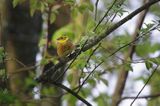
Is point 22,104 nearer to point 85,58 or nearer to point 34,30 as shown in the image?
point 85,58

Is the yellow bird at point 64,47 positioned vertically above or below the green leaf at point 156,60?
above

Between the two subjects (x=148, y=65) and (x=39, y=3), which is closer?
(x=148, y=65)

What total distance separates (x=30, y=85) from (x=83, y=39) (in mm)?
547

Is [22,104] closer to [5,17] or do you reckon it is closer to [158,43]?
[5,17]

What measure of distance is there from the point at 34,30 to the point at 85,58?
149 cm

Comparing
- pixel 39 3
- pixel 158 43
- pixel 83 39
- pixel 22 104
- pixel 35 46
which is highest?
pixel 158 43

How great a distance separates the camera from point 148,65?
2.33 metres

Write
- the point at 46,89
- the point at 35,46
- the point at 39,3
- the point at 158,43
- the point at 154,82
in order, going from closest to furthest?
the point at 39,3, the point at 46,89, the point at 35,46, the point at 154,82, the point at 158,43

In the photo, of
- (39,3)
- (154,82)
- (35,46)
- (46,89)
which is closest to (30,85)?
(39,3)

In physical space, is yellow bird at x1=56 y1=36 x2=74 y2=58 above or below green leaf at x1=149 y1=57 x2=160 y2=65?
above

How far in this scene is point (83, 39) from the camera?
209 cm

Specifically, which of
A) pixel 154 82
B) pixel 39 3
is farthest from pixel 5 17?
pixel 154 82

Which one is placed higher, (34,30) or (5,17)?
(34,30)

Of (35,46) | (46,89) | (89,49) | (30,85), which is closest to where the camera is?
(89,49)
